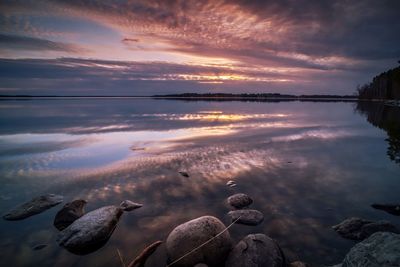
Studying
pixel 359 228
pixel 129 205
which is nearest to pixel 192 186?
pixel 129 205

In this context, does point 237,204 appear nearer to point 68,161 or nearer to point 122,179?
point 122,179

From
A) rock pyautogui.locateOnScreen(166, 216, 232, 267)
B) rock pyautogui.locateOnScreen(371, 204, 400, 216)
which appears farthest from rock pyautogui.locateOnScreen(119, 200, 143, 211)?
rock pyautogui.locateOnScreen(371, 204, 400, 216)

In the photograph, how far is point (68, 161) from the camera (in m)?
14.1

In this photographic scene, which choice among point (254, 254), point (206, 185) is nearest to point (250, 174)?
point (206, 185)

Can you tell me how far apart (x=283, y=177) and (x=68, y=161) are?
11.5 metres

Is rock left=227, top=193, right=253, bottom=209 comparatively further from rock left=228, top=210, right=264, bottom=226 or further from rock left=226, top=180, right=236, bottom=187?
rock left=226, top=180, right=236, bottom=187

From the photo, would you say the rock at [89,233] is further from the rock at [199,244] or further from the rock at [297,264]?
the rock at [297,264]

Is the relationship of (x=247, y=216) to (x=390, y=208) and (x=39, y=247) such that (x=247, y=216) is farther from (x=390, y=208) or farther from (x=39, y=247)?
(x=39, y=247)

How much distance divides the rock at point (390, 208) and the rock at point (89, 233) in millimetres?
8574

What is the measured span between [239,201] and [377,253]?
15.6ft

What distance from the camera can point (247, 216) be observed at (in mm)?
7594

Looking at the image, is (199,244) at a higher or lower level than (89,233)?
higher

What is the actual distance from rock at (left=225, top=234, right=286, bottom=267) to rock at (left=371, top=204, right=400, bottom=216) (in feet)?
16.9

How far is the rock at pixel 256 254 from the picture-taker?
205 inches
